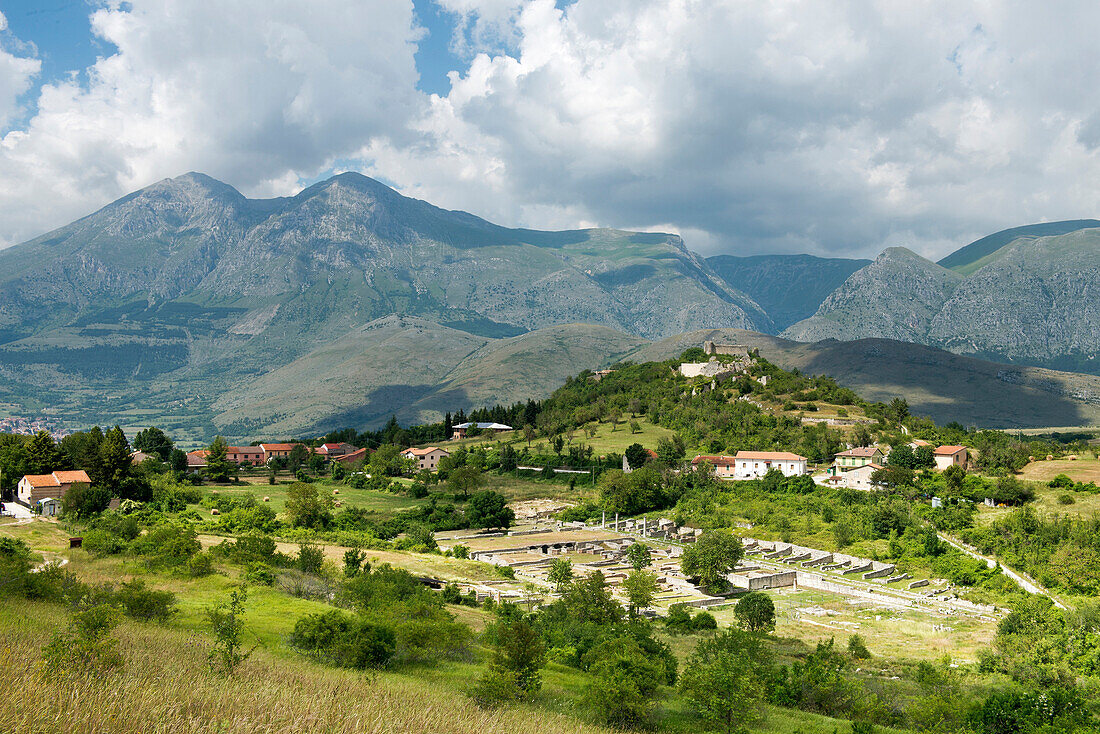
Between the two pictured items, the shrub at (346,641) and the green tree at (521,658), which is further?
the shrub at (346,641)

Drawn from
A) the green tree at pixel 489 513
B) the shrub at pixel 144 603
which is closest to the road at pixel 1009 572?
the green tree at pixel 489 513

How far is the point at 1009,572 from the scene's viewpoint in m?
43.0

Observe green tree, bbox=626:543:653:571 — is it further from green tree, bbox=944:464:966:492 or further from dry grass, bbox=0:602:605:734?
dry grass, bbox=0:602:605:734

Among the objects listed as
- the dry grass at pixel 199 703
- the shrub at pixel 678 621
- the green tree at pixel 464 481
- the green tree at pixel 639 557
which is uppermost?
the dry grass at pixel 199 703

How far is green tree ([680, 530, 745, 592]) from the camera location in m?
44.7

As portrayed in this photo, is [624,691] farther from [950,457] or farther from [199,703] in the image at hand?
[950,457]

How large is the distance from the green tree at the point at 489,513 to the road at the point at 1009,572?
35.4 meters

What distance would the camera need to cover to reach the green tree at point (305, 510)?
5578 cm

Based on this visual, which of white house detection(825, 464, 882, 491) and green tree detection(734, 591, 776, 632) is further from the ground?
white house detection(825, 464, 882, 491)

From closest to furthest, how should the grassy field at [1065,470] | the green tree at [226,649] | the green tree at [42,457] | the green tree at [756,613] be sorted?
the green tree at [226,649] → the green tree at [756,613] → the grassy field at [1065,470] → the green tree at [42,457]

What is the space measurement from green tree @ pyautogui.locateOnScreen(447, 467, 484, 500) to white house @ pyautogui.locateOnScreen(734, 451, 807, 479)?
2794 cm

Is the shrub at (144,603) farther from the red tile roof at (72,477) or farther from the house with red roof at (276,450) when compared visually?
the house with red roof at (276,450)

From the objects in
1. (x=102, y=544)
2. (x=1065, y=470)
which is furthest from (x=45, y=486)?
(x=1065, y=470)

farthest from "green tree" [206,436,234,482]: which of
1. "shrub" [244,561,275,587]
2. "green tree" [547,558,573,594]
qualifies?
"green tree" [547,558,573,594]
